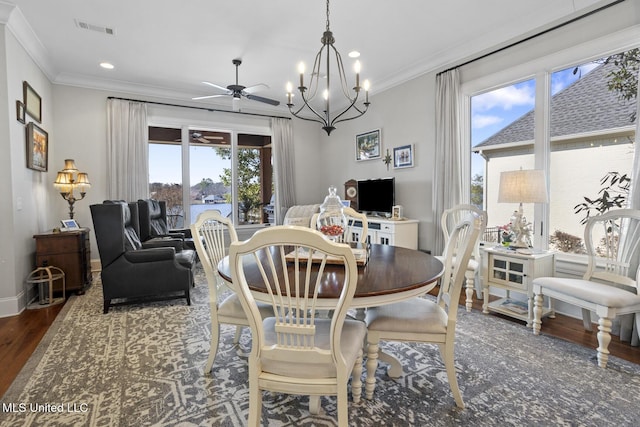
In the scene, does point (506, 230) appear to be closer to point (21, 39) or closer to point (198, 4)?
point (198, 4)

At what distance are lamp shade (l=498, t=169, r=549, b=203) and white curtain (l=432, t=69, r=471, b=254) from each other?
0.94 meters

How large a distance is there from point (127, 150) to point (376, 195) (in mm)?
3835

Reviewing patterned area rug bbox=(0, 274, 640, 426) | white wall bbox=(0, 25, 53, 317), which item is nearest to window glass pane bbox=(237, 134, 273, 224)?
white wall bbox=(0, 25, 53, 317)

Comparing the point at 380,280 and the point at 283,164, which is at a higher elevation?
the point at 283,164

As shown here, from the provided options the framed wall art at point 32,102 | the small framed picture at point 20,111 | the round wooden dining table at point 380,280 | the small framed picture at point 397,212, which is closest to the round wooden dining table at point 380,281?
the round wooden dining table at point 380,280

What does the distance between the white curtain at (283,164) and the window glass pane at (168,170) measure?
169 centimetres

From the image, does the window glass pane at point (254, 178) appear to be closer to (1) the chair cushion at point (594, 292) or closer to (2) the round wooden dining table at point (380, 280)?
(2) the round wooden dining table at point (380, 280)

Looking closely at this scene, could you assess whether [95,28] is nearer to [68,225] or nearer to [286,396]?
[68,225]

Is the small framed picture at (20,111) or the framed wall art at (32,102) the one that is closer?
the small framed picture at (20,111)

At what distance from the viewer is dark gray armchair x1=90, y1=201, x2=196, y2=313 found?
3.07 meters

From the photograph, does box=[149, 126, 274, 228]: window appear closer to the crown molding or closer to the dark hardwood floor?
the crown molding

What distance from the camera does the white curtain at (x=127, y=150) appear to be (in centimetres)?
475

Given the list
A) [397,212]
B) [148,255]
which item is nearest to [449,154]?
[397,212]

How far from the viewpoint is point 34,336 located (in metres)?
2.57
